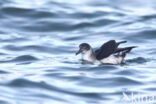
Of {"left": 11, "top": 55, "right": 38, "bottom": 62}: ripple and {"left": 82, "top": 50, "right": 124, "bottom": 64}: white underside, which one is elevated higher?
{"left": 11, "top": 55, "right": 38, "bottom": 62}: ripple

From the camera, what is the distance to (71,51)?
17.0 m

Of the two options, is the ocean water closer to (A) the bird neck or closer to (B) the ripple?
(B) the ripple

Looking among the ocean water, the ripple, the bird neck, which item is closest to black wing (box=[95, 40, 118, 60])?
the bird neck

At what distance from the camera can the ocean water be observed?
11.7 meters

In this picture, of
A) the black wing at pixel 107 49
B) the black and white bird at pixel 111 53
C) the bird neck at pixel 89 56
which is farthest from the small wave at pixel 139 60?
the bird neck at pixel 89 56

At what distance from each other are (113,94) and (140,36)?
298 inches

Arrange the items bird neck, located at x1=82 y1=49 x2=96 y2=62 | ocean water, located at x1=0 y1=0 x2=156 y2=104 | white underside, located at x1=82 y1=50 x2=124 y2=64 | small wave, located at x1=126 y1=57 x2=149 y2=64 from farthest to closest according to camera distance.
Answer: small wave, located at x1=126 y1=57 x2=149 y2=64
bird neck, located at x1=82 y1=49 x2=96 y2=62
white underside, located at x1=82 y1=50 x2=124 y2=64
ocean water, located at x1=0 y1=0 x2=156 y2=104

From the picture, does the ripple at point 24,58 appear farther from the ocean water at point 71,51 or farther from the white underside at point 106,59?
the white underside at point 106,59

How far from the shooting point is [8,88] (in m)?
11.9

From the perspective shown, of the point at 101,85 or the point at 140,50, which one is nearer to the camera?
the point at 101,85

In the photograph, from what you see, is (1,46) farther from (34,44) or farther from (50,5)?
(50,5)

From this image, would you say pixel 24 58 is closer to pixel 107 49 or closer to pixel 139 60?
pixel 107 49

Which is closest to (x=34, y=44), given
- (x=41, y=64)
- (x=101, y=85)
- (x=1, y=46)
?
(x=1, y=46)

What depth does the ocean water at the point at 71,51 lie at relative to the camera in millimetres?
11672
